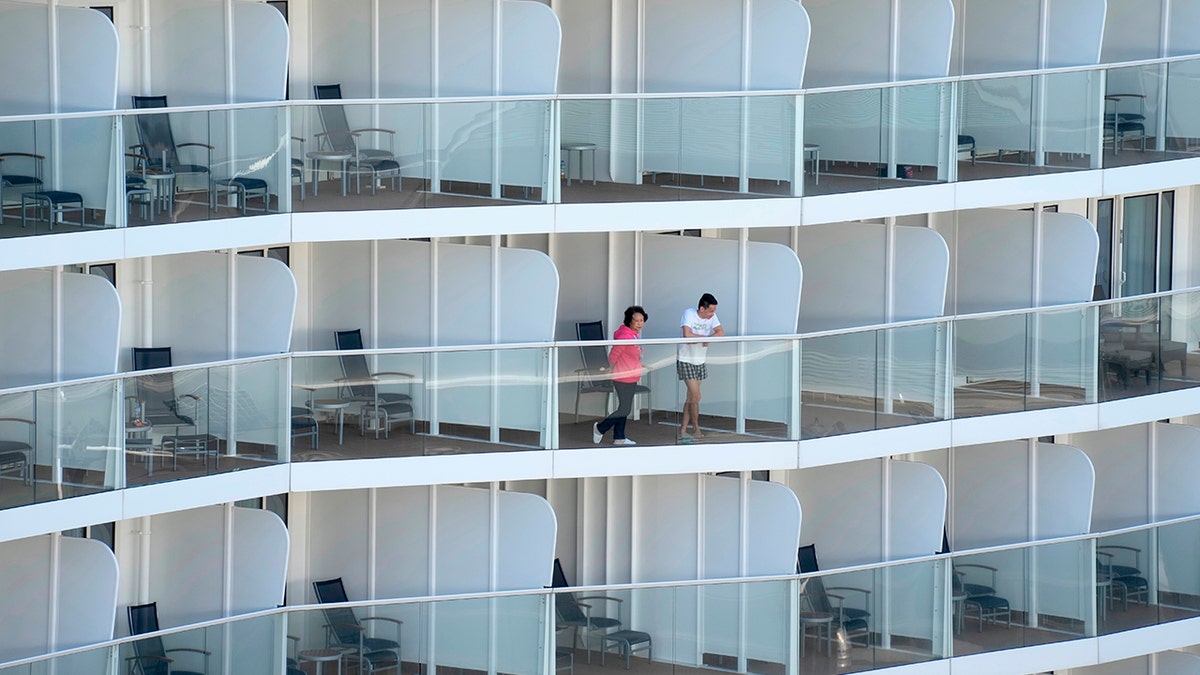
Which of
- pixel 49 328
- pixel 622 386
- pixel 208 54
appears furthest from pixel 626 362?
pixel 49 328

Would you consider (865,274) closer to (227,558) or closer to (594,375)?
(594,375)

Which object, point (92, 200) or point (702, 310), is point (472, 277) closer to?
point (702, 310)

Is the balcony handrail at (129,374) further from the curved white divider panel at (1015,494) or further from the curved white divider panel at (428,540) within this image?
the curved white divider panel at (1015,494)

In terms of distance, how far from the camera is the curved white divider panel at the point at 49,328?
2356cm

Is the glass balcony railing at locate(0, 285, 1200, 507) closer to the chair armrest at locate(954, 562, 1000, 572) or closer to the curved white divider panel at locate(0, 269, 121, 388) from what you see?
the curved white divider panel at locate(0, 269, 121, 388)

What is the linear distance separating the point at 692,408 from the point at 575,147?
2.66 meters

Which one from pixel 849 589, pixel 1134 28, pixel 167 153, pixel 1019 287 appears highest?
pixel 1134 28

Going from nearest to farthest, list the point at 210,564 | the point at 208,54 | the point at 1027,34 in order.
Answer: the point at 210,564, the point at 208,54, the point at 1027,34

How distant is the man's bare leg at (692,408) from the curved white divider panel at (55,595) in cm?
541

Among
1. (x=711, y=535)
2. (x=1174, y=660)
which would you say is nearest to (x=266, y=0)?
(x=711, y=535)

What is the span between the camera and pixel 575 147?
25016mm

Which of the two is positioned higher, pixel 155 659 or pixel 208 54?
pixel 208 54

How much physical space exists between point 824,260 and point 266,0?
620 cm

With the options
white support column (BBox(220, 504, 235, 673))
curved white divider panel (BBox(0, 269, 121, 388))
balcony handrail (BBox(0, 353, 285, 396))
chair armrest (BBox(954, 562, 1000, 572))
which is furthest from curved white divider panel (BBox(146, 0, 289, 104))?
chair armrest (BBox(954, 562, 1000, 572))
